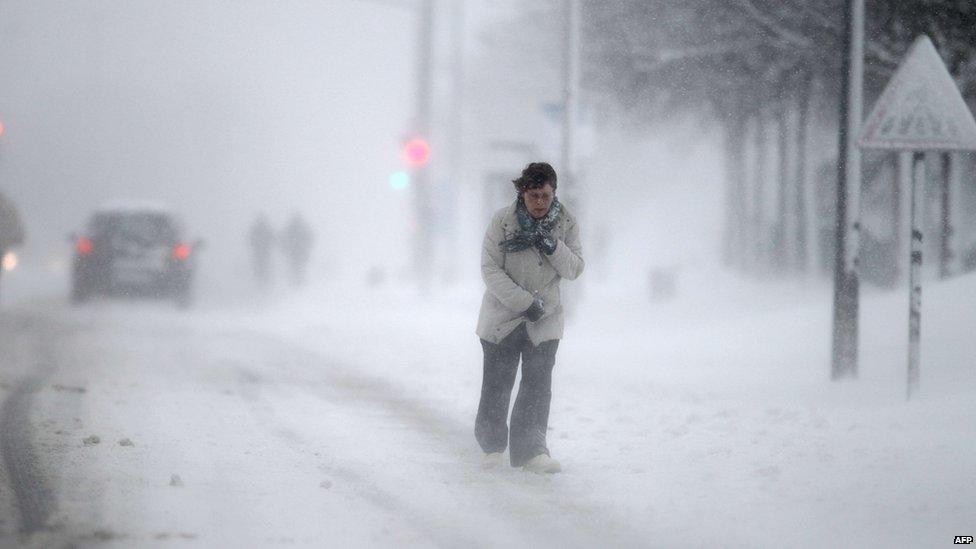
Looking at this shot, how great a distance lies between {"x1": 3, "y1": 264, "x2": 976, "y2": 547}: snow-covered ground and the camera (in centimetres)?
519

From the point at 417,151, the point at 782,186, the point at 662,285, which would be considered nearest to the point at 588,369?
the point at 662,285

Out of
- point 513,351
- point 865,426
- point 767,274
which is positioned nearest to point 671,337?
point 865,426

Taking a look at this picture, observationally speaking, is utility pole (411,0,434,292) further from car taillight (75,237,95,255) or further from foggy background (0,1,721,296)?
car taillight (75,237,95,255)

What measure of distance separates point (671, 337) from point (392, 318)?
5504mm

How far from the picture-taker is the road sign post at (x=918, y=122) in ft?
26.0

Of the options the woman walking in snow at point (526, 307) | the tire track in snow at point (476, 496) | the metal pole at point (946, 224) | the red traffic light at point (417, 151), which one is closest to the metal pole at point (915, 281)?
the woman walking in snow at point (526, 307)

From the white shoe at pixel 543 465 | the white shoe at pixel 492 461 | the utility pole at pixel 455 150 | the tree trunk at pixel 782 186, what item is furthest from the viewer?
the utility pole at pixel 455 150

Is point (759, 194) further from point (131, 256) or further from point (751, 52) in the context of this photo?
point (131, 256)

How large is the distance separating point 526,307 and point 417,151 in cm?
1506

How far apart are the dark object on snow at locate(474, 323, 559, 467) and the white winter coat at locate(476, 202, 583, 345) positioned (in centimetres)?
7

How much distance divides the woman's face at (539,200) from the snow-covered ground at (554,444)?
1485mm

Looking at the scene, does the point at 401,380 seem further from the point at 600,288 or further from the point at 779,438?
the point at 600,288

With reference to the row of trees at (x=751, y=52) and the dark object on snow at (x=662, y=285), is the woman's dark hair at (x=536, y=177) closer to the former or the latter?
the row of trees at (x=751, y=52)

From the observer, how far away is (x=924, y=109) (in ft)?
26.2
